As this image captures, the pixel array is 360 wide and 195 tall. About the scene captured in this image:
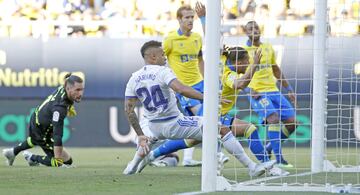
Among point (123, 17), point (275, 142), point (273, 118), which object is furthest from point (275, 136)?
point (123, 17)

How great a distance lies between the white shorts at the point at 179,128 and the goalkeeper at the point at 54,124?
2192 mm

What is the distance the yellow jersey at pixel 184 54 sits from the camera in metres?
14.7

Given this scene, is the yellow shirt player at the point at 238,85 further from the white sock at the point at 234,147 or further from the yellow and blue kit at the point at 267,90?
the yellow and blue kit at the point at 267,90

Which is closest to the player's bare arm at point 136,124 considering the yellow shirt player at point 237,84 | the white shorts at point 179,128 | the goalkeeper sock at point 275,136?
the white shorts at point 179,128

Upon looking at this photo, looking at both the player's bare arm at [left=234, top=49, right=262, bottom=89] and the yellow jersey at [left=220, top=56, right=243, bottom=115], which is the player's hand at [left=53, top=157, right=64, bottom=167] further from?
the player's bare arm at [left=234, top=49, right=262, bottom=89]

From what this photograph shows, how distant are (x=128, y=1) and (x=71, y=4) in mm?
1211

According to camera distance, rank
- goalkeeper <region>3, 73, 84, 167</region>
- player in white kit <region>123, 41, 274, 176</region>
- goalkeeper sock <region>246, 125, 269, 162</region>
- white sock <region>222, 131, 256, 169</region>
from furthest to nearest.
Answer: goalkeeper <region>3, 73, 84, 167</region>
goalkeeper sock <region>246, 125, 269, 162</region>
player in white kit <region>123, 41, 274, 176</region>
white sock <region>222, 131, 256, 169</region>

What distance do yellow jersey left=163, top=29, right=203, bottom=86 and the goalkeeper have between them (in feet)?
4.56

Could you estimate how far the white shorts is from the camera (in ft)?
38.3

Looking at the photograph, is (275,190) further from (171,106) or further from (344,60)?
(344,60)

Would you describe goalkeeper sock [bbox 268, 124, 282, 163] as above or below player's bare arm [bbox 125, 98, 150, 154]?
below

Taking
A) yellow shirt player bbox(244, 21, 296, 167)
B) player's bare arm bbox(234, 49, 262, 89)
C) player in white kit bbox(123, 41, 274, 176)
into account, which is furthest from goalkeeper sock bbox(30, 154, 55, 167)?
player's bare arm bbox(234, 49, 262, 89)

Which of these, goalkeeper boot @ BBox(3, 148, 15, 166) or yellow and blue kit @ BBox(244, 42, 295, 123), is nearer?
goalkeeper boot @ BBox(3, 148, 15, 166)

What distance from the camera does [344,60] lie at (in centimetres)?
1875
